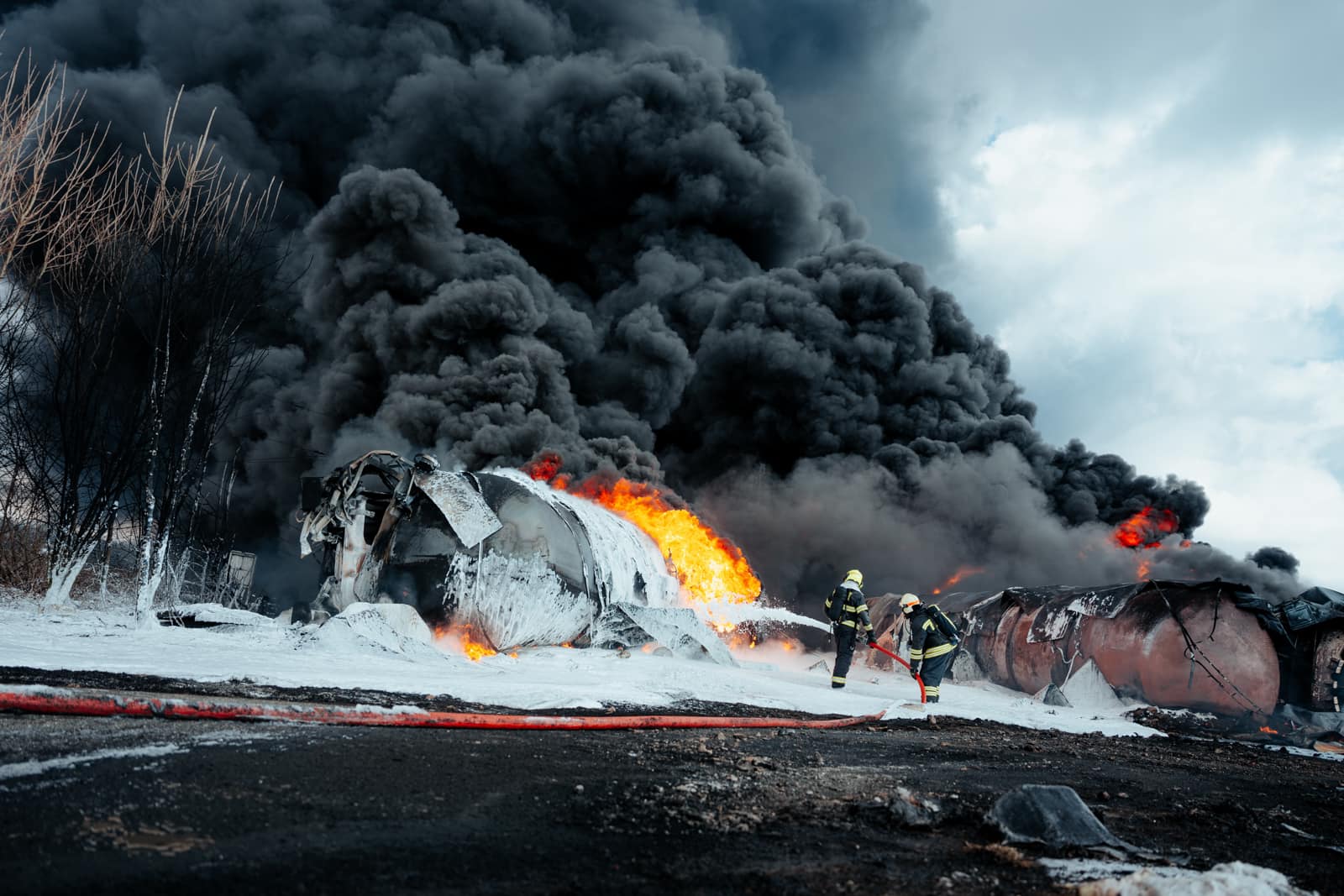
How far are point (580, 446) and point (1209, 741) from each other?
1496 cm

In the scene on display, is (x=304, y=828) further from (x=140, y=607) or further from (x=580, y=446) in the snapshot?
(x=580, y=446)

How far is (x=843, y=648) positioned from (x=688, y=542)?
6.69 metres

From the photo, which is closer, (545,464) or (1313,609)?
(1313,609)

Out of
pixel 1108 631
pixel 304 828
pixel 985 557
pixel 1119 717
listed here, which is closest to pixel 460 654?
pixel 304 828

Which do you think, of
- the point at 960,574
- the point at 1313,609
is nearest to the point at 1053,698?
the point at 1313,609

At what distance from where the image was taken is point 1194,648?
407 inches

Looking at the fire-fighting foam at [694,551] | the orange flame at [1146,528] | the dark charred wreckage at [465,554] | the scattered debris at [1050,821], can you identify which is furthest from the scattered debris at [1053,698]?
the orange flame at [1146,528]

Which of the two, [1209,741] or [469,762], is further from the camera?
[1209,741]

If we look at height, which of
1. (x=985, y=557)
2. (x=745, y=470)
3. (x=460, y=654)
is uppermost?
(x=745, y=470)

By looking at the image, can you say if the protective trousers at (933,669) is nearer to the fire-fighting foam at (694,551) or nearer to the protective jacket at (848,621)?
the protective jacket at (848,621)

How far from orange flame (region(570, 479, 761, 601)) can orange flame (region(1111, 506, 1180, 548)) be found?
15.4 metres

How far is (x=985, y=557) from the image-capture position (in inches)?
1013

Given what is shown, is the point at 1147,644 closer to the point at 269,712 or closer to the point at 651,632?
the point at 651,632

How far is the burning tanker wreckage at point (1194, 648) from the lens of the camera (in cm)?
955
